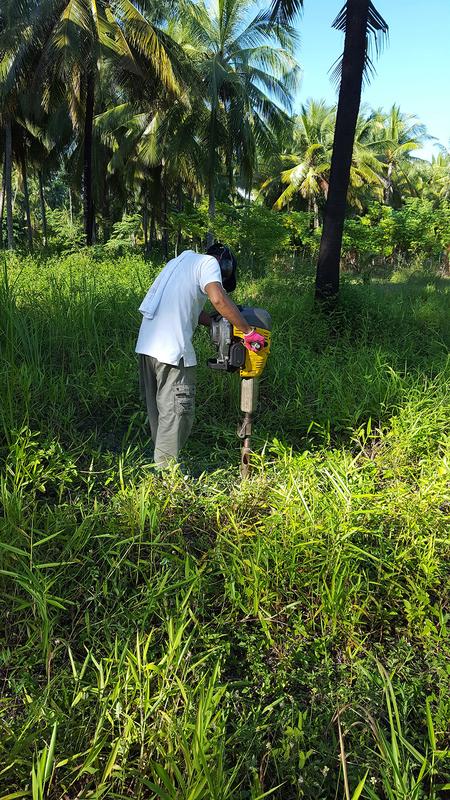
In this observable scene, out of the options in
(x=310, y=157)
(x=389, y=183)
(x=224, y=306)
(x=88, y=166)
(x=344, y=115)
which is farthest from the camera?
(x=389, y=183)

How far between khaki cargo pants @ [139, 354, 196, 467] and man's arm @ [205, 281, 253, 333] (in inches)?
15.3

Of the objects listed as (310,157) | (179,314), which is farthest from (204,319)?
(310,157)

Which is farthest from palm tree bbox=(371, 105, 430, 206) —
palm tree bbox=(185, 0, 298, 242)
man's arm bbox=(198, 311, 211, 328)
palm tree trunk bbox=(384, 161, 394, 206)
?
man's arm bbox=(198, 311, 211, 328)

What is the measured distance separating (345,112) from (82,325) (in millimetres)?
4906

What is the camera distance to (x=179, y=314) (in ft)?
9.58

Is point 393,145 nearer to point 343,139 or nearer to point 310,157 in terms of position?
point 310,157

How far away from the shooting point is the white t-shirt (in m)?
2.89

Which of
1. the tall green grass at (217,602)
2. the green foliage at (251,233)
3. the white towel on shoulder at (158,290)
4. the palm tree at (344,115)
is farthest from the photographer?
the green foliage at (251,233)

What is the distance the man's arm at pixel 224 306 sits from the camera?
274 centimetres

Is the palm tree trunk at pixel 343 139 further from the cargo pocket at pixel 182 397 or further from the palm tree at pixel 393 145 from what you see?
the palm tree at pixel 393 145

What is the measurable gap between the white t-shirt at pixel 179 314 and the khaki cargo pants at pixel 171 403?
65 millimetres

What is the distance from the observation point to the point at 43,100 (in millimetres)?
14914

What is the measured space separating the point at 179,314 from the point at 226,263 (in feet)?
1.26

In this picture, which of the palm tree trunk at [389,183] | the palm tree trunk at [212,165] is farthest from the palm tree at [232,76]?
the palm tree trunk at [389,183]
